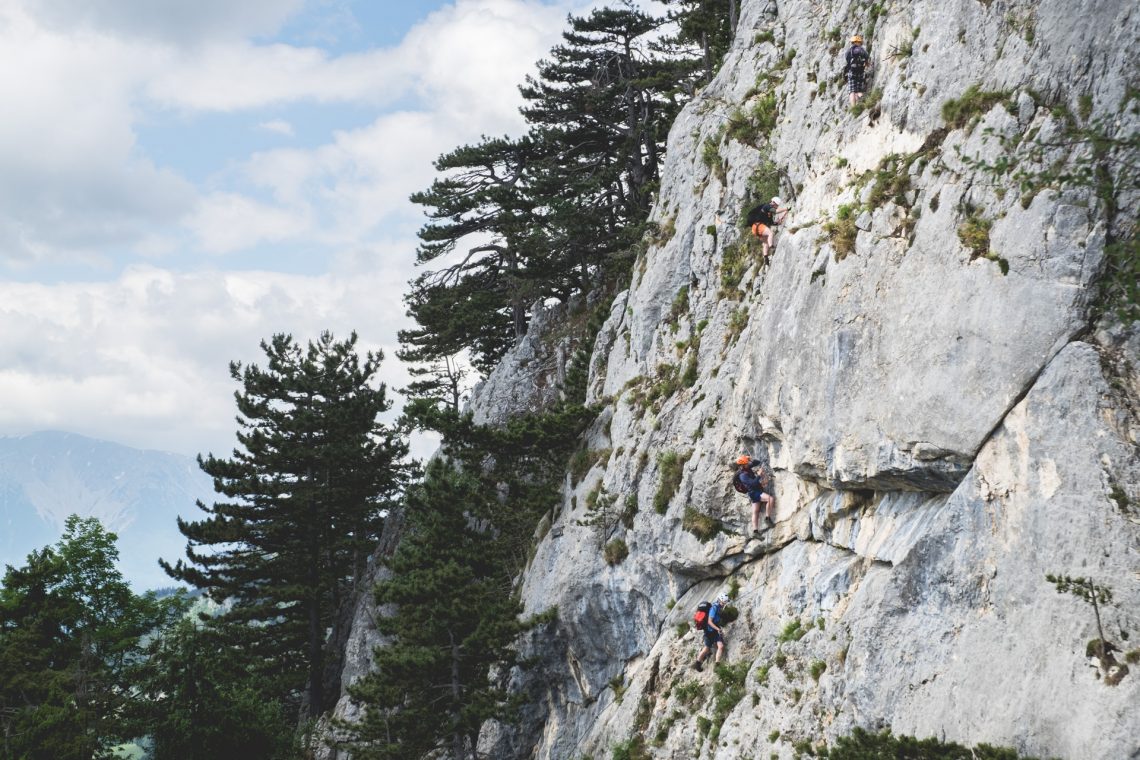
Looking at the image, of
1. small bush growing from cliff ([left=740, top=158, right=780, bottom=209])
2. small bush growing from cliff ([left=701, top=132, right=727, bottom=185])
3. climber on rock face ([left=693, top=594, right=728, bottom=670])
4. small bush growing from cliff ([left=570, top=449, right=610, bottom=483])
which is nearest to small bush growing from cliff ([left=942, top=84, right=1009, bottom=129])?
small bush growing from cliff ([left=740, top=158, right=780, bottom=209])

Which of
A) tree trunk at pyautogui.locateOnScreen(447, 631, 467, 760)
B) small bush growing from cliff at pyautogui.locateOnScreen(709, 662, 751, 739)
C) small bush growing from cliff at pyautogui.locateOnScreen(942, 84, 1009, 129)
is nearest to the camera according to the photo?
small bush growing from cliff at pyautogui.locateOnScreen(942, 84, 1009, 129)

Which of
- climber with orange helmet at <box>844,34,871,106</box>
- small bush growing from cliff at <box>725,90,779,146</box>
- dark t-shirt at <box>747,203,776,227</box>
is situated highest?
small bush growing from cliff at <box>725,90,779,146</box>

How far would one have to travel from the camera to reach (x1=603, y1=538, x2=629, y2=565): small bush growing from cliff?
23328 millimetres

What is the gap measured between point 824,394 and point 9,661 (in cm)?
3022

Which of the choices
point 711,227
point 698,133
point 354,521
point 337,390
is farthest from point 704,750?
point 337,390

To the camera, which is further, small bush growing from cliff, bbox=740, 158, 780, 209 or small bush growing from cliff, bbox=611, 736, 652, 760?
small bush growing from cliff, bbox=740, 158, 780, 209

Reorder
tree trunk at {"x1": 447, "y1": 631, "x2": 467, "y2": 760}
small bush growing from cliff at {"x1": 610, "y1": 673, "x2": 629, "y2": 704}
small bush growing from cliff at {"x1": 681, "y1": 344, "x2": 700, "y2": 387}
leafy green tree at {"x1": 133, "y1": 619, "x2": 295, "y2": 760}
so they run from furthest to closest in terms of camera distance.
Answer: tree trunk at {"x1": 447, "y1": 631, "x2": 467, "y2": 760}
small bush growing from cliff at {"x1": 681, "y1": 344, "x2": 700, "y2": 387}
small bush growing from cliff at {"x1": 610, "y1": 673, "x2": 629, "y2": 704}
leafy green tree at {"x1": 133, "y1": 619, "x2": 295, "y2": 760}

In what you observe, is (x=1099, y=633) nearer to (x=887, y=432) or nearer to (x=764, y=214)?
(x=887, y=432)

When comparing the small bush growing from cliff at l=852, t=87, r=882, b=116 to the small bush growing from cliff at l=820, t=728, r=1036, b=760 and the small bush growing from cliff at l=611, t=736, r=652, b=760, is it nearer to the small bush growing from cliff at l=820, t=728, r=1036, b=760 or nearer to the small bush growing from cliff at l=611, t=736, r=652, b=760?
the small bush growing from cliff at l=820, t=728, r=1036, b=760

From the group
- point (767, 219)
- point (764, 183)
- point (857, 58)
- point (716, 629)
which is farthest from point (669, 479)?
point (857, 58)

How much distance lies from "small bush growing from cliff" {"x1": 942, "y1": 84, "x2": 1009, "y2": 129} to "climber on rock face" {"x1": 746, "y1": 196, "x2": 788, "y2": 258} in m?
5.55

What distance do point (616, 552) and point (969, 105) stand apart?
14.7 m

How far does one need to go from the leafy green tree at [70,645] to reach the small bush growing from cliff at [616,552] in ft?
48.4

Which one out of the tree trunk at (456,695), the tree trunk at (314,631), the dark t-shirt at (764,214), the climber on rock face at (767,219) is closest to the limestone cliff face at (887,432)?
the climber on rock face at (767,219)
